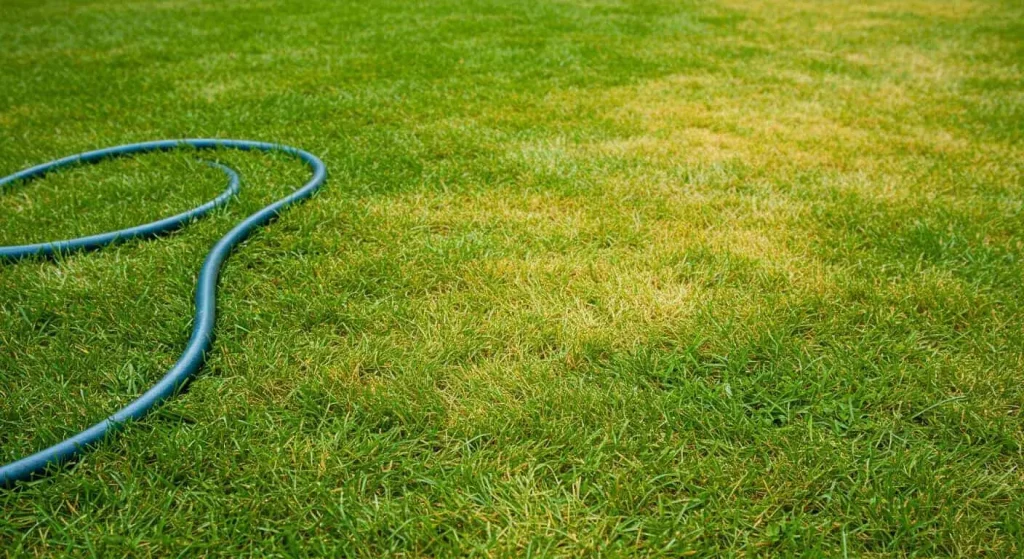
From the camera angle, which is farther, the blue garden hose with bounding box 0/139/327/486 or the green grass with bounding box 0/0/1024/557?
the blue garden hose with bounding box 0/139/327/486

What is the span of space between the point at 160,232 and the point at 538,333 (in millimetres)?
1836

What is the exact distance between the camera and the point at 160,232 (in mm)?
2662

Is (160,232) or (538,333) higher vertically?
(160,232)

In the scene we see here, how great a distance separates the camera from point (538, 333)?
2064 mm

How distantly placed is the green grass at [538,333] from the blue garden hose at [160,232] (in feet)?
0.17

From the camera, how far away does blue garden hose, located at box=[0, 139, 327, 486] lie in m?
1.57

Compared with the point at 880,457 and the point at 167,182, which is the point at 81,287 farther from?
the point at 880,457

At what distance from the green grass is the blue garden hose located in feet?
0.17

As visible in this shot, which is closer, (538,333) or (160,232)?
(538,333)

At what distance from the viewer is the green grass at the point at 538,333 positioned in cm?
146

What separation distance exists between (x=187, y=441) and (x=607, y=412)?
119cm

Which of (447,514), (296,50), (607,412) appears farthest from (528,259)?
(296,50)

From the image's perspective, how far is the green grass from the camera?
1.46 metres

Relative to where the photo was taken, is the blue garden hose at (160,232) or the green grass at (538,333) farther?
the blue garden hose at (160,232)
